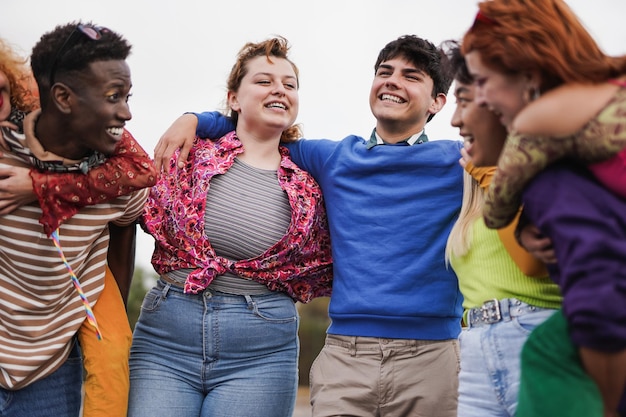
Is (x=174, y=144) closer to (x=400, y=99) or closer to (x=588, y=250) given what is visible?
(x=400, y=99)

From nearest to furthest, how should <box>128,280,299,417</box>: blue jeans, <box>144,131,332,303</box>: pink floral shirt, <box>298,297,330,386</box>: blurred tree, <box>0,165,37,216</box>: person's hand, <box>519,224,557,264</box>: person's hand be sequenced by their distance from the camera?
<box>519,224,557,264</box>: person's hand
<box>0,165,37,216</box>: person's hand
<box>128,280,299,417</box>: blue jeans
<box>144,131,332,303</box>: pink floral shirt
<box>298,297,330,386</box>: blurred tree

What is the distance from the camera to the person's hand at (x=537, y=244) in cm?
206

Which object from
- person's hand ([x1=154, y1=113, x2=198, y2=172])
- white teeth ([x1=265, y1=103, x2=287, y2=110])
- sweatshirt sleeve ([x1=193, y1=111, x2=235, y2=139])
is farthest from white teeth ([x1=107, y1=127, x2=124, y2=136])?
white teeth ([x1=265, y1=103, x2=287, y2=110])

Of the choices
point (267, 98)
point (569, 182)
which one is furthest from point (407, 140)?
point (569, 182)

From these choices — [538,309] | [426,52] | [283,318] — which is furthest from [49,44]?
[538,309]

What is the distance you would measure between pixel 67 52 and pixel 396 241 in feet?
4.46

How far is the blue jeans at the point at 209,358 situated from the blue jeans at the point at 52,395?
8.4 inches

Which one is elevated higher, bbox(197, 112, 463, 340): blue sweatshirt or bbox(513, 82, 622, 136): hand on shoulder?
bbox(513, 82, 622, 136): hand on shoulder

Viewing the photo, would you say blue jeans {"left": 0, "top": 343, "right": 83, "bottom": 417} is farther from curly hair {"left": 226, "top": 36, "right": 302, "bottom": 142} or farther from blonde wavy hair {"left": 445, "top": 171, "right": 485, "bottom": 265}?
blonde wavy hair {"left": 445, "top": 171, "right": 485, "bottom": 265}

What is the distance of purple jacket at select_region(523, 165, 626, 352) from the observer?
173 centimetres

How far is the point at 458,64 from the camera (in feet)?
7.84

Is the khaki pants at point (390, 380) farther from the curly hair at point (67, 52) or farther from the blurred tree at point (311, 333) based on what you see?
the blurred tree at point (311, 333)

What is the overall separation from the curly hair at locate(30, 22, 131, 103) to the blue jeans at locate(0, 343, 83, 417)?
948mm

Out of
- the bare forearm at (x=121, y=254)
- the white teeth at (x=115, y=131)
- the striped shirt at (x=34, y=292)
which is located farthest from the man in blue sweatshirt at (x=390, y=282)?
the striped shirt at (x=34, y=292)
